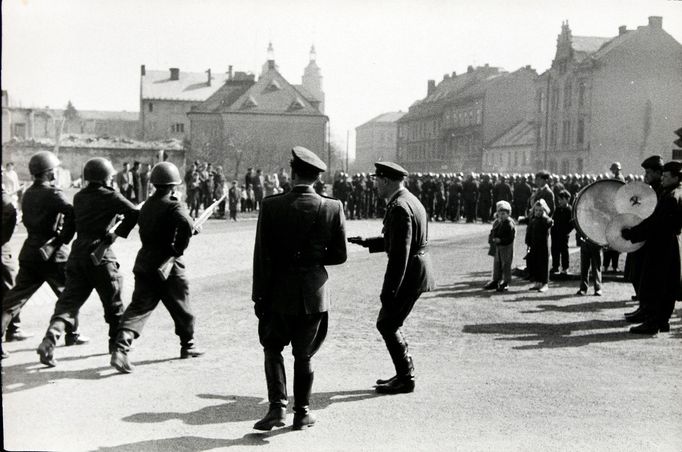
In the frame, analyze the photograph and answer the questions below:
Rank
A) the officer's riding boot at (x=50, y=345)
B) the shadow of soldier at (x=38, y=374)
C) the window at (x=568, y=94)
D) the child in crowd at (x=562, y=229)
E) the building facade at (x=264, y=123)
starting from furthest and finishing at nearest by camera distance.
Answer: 1. the building facade at (x=264, y=123)
2. the window at (x=568, y=94)
3. the child in crowd at (x=562, y=229)
4. the officer's riding boot at (x=50, y=345)
5. the shadow of soldier at (x=38, y=374)

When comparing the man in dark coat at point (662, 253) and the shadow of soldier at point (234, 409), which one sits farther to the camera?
the man in dark coat at point (662, 253)

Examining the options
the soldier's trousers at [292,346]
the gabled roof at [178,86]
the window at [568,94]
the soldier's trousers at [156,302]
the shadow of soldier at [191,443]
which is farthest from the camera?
the gabled roof at [178,86]

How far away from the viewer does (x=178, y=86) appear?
87.2 meters

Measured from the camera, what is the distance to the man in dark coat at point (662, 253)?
813cm

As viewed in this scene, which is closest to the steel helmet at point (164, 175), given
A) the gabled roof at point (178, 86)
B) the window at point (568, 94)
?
the window at point (568, 94)

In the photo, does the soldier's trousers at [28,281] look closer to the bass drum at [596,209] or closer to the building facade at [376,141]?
the bass drum at [596,209]

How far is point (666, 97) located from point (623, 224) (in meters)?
38.2

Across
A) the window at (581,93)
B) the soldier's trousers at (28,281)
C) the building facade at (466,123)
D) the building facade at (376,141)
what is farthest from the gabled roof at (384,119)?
the soldier's trousers at (28,281)

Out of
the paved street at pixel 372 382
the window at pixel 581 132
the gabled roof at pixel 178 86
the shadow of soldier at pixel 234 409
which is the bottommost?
the shadow of soldier at pixel 234 409

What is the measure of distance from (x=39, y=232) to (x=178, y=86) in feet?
273

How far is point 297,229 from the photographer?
16.8 ft

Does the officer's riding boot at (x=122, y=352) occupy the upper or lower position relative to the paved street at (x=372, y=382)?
upper

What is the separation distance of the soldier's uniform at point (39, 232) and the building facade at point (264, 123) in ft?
176

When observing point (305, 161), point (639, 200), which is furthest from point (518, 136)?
point (305, 161)
